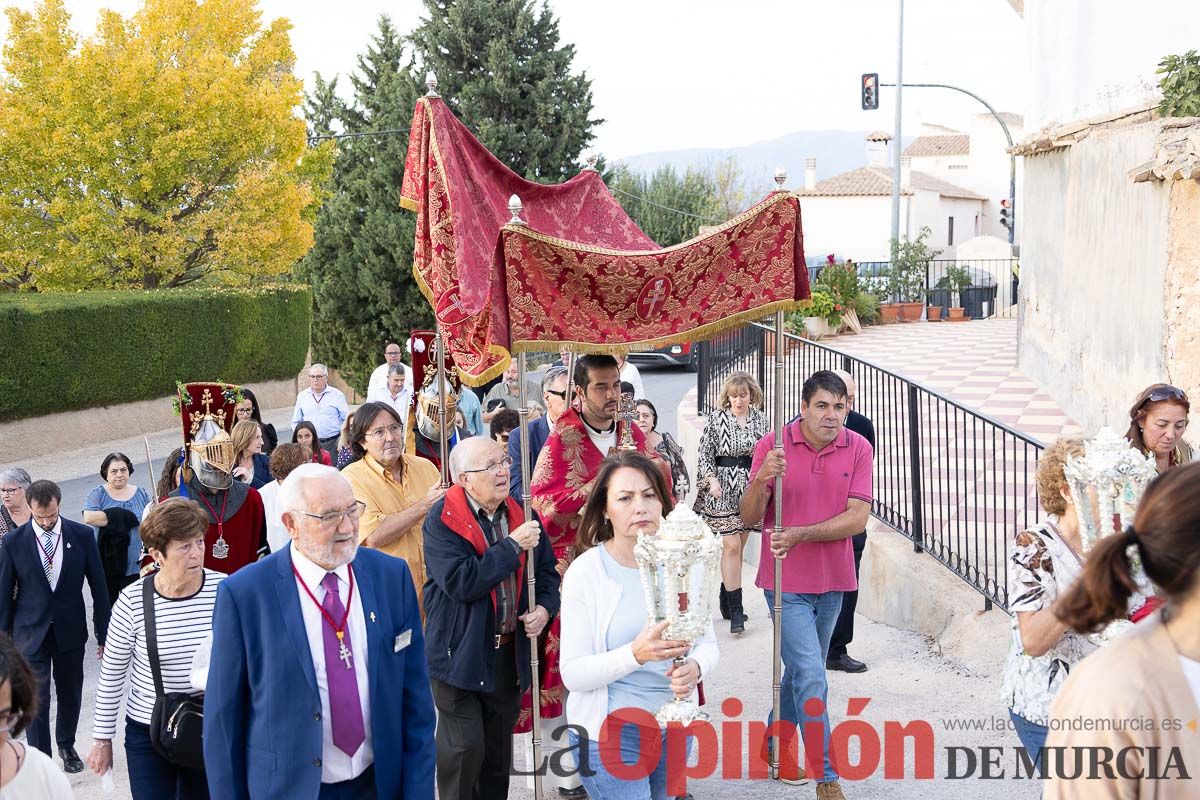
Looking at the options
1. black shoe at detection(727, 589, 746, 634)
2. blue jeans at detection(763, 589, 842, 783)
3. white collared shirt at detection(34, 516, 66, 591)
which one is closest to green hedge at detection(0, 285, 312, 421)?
white collared shirt at detection(34, 516, 66, 591)

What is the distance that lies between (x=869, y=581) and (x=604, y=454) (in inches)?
153

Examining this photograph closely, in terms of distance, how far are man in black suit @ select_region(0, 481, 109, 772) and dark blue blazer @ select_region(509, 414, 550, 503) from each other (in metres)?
2.71

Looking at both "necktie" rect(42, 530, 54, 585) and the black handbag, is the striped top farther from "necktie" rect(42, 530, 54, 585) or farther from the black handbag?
"necktie" rect(42, 530, 54, 585)

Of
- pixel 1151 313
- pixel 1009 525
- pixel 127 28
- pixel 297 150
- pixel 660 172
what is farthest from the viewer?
pixel 660 172

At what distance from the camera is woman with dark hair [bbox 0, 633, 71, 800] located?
279 cm

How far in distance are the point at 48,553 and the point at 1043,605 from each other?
5758 millimetres

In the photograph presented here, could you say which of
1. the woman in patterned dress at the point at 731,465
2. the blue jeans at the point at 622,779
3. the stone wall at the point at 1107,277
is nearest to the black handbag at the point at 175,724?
the blue jeans at the point at 622,779

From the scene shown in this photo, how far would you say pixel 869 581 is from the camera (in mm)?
9164

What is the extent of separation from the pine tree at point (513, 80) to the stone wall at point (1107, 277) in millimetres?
10641

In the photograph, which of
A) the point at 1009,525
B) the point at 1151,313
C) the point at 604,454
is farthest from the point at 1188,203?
the point at 604,454

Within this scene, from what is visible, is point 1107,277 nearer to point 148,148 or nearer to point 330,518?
point 330,518

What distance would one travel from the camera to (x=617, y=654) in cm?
411

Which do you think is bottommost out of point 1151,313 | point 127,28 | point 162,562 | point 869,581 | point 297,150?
point 869,581

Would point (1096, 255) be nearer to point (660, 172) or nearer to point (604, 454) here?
point (604, 454)
